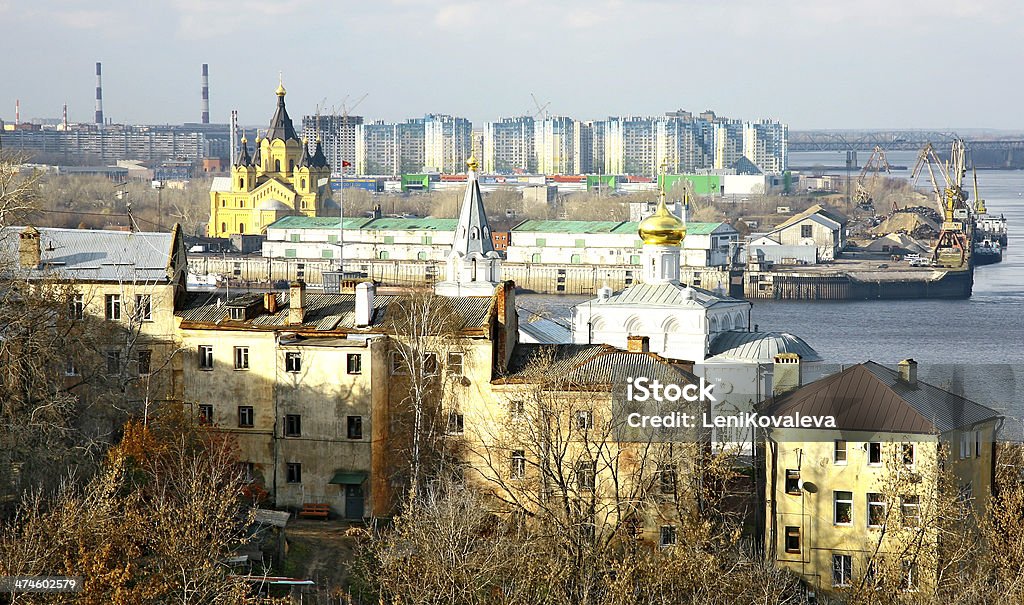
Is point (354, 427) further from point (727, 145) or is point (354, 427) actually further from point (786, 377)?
point (727, 145)

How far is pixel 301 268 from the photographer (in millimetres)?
76500

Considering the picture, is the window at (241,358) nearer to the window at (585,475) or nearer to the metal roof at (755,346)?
the window at (585,475)

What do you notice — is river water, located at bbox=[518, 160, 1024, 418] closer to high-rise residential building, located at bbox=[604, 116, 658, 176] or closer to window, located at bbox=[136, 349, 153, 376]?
window, located at bbox=[136, 349, 153, 376]

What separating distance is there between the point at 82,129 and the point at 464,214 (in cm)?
13119

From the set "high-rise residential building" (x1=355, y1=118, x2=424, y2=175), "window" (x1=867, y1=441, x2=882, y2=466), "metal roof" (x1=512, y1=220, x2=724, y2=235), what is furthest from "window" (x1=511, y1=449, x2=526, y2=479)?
"high-rise residential building" (x1=355, y1=118, x2=424, y2=175)

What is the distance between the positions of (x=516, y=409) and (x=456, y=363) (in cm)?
93

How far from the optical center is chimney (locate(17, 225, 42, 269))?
2081 cm

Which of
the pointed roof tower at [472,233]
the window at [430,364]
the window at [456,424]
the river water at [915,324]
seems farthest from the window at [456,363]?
the pointed roof tower at [472,233]

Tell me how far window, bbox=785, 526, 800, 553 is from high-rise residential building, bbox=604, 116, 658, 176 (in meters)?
139

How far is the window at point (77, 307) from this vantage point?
63.2ft

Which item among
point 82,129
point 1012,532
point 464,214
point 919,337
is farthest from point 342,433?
point 82,129

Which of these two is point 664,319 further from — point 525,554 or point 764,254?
point 764,254

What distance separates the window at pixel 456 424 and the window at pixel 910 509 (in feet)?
16.3

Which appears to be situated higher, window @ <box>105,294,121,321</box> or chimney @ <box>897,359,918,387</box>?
window @ <box>105,294,121,321</box>
